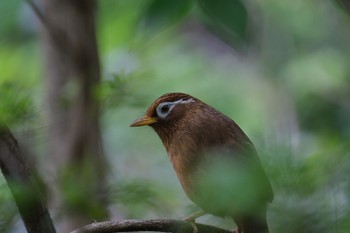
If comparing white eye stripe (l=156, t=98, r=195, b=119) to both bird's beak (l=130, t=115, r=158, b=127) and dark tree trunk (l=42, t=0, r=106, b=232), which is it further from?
dark tree trunk (l=42, t=0, r=106, b=232)

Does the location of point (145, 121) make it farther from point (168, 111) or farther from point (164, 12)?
point (164, 12)

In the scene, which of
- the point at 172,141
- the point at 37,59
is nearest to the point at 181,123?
the point at 172,141

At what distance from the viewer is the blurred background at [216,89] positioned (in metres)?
2.17

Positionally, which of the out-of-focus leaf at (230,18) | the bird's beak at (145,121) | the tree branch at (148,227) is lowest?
the tree branch at (148,227)

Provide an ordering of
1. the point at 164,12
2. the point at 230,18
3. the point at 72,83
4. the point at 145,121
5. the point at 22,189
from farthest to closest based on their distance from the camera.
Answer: the point at 72,83
the point at 145,121
the point at 164,12
the point at 230,18
the point at 22,189

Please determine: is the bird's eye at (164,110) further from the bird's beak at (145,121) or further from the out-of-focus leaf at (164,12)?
the out-of-focus leaf at (164,12)

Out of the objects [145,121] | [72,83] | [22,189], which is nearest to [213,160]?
[22,189]

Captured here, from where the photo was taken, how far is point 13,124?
3.09 metres

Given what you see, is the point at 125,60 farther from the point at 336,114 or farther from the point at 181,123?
the point at 181,123

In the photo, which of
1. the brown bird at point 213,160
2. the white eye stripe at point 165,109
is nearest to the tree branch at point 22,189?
A: the brown bird at point 213,160

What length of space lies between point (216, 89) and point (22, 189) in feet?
15.1

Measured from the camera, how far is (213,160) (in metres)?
2.45

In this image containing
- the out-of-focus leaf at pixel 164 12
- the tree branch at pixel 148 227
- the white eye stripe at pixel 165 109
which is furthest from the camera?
the white eye stripe at pixel 165 109

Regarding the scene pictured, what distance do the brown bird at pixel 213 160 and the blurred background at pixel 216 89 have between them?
73 millimetres
